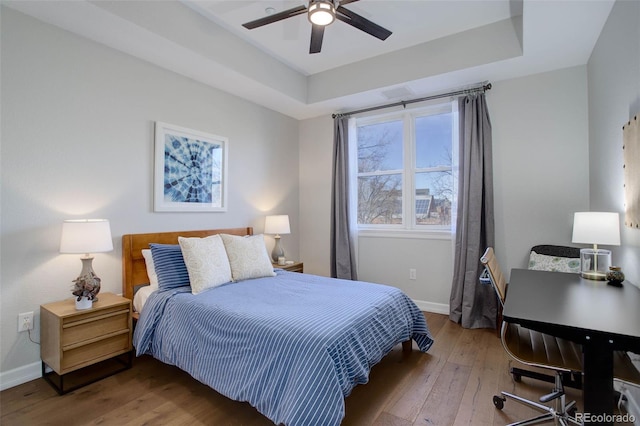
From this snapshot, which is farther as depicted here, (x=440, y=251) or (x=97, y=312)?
(x=440, y=251)

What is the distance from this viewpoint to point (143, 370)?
95.6 inches

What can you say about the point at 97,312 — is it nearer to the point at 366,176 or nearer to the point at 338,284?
the point at 338,284

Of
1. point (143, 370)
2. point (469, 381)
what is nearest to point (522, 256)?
point (469, 381)

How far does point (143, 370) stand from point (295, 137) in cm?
344

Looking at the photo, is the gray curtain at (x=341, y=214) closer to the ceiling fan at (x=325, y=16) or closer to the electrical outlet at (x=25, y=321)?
the ceiling fan at (x=325, y=16)

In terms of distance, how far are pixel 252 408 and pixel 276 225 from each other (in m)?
2.26

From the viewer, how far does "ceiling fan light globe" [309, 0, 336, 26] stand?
2037 mm

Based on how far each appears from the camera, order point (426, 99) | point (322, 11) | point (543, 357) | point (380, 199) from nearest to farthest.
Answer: point (543, 357) → point (322, 11) → point (426, 99) → point (380, 199)

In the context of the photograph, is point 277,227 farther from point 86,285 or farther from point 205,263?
point 86,285

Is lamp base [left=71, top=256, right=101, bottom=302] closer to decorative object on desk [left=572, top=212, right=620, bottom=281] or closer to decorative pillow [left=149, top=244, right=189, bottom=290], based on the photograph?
decorative pillow [left=149, top=244, right=189, bottom=290]

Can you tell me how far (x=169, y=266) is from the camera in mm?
2633

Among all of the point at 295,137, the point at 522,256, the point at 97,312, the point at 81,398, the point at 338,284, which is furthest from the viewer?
the point at 295,137

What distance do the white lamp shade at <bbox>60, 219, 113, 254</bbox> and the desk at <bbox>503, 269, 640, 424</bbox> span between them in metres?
2.55

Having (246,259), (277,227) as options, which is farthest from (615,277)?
(277,227)
